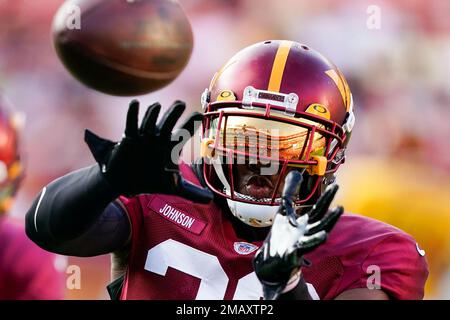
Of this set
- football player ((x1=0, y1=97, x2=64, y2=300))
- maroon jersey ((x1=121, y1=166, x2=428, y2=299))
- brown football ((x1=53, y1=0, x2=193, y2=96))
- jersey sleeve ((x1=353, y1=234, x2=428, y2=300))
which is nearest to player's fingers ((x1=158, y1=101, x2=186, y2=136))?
maroon jersey ((x1=121, y1=166, x2=428, y2=299))

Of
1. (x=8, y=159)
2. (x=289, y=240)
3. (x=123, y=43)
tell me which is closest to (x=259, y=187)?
(x=289, y=240)

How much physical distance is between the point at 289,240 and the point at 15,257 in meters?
1.86

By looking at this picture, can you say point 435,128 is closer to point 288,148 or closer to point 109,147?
point 288,148

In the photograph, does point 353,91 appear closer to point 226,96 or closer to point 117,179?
point 226,96

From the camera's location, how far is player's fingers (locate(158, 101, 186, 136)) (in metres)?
1.89

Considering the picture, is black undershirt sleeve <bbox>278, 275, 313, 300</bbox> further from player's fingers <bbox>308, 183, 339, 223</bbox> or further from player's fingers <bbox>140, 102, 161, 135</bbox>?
player's fingers <bbox>140, 102, 161, 135</bbox>

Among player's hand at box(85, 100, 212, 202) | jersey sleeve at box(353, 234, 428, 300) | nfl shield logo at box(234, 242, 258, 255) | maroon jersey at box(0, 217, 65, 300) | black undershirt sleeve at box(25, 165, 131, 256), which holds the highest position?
player's hand at box(85, 100, 212, 202)

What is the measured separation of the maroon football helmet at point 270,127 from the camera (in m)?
2.18

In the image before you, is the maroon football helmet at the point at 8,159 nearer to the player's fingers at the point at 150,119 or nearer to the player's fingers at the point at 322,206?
the player's fingers at the point at 150,119

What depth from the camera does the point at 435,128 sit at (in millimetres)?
5031

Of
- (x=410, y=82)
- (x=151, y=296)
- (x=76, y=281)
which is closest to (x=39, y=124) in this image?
(x=76, y=281)

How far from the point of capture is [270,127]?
7.30 feet

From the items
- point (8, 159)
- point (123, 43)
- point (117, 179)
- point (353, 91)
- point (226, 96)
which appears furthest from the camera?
point (353, 91)

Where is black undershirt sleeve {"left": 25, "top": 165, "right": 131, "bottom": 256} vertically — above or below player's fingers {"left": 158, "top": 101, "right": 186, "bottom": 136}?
below
